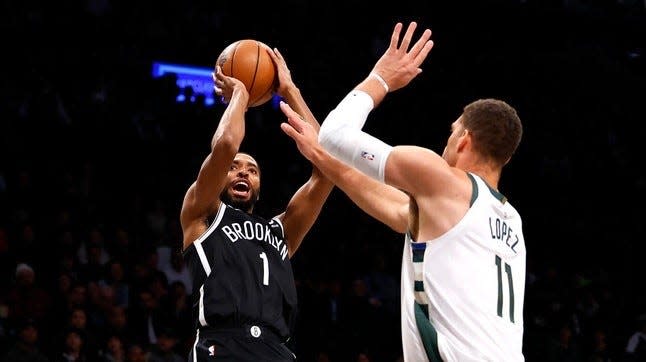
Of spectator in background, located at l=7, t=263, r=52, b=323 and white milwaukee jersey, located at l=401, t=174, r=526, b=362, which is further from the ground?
white milwaukee jersey, located at l=401, t=174, r=526, b=362

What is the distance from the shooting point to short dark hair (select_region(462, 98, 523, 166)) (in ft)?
11.4

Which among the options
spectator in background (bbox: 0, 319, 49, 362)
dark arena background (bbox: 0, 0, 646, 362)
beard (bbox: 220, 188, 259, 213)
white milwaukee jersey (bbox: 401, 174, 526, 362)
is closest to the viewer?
white milwaukee jersey (bbox: 401, 174, 526, 362)

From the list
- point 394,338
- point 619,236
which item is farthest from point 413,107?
point 394,338

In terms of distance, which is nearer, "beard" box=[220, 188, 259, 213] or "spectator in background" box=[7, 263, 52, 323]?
"beard" box=[220, 188, 259, 213]

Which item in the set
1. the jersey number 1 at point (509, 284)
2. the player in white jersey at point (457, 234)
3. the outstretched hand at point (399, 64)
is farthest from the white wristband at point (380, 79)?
the jersey number 1 at point (509, 284)

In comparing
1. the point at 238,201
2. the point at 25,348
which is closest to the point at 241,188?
the point at 238,201

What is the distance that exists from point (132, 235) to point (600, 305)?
6032 mm

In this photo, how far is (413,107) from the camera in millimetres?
13430

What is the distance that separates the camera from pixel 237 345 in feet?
13.7

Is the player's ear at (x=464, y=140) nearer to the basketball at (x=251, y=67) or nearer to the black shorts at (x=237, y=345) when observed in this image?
the black shorts at (x=237, y=345)

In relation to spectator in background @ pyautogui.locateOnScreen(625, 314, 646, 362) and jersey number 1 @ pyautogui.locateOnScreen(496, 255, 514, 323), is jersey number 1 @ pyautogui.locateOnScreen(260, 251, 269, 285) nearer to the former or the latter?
jersey number 1 @ pyautogui.locateOnScreen(496, 255, 514, 323)

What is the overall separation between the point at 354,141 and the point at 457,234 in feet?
1.66

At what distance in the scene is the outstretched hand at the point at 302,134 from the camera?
4.12 metres

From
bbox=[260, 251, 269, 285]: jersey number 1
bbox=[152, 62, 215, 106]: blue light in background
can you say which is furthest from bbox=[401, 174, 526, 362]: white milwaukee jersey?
bbox=[152, 62, 215, 106]: blue light in background
